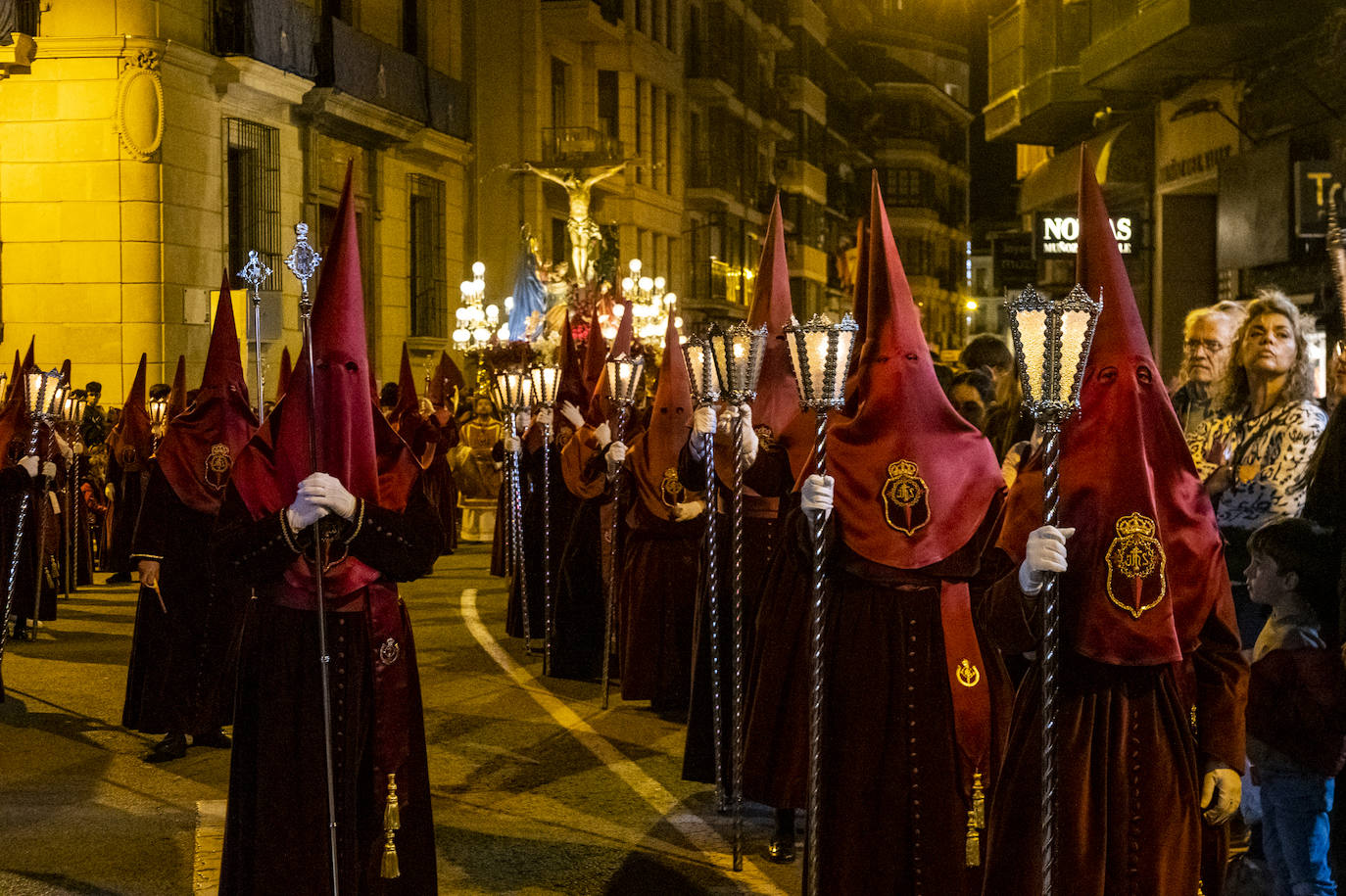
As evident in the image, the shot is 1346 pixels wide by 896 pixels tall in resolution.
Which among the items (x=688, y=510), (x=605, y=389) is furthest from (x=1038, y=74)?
(x=688, y=510)

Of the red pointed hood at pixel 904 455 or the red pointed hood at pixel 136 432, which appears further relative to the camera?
the red pointed hood at pixel 136 432

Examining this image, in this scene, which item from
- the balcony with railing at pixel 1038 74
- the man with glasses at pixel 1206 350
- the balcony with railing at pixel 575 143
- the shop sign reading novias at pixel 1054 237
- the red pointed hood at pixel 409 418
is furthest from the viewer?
the balcony with railing at pixel 575 143

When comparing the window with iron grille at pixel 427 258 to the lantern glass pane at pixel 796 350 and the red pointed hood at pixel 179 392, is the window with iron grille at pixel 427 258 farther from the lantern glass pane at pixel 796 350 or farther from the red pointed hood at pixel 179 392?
the lantern glass pane at pixel 796 350

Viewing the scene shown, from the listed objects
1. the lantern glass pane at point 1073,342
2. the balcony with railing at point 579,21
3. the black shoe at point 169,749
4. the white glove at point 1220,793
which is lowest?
the black shoe at point 169,749

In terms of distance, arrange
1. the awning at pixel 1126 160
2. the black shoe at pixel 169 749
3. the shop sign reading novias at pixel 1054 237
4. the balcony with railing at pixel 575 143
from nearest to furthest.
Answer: the black shoe at pixel 169 749 → the shop sign reading novias at pixel 1054 237 → the awning at pixel 1126 160 → the balcony with railing at pixel 575 143

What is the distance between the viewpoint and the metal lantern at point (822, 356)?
4.93 m

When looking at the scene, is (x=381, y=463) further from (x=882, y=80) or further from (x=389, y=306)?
(x=882, y=80)

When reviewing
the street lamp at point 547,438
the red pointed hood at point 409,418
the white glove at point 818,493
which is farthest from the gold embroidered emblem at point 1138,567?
the red pointed hood at point 409,418

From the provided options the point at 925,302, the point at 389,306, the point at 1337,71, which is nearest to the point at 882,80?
the point at 925,302

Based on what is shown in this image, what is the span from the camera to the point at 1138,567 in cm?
392

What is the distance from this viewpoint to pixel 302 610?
4.93m

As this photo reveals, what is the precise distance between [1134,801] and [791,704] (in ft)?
6.76

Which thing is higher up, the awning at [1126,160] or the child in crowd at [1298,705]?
the awning at [1126,160]

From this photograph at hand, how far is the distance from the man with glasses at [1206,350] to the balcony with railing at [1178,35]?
27.3ft
